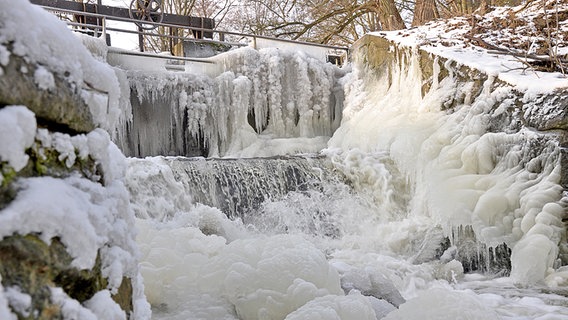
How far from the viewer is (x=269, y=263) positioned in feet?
8.19

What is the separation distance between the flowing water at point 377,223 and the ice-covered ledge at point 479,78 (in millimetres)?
96

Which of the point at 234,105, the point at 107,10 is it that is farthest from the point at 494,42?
the point at 107,10

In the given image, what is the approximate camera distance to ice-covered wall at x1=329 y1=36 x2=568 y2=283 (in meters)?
4.21

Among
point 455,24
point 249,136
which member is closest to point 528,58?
point 455,24

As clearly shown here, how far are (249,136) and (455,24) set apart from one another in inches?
164

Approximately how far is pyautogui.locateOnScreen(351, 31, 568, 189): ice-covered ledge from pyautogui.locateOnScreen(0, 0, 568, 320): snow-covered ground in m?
0.08

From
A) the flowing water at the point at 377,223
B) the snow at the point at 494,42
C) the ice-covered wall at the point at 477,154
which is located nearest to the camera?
the flowing water at the point at 377,223

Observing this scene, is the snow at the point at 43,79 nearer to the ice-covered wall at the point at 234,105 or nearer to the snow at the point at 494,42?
the snow at the point at 494,42

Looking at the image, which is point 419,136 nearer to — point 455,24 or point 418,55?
point 418,55

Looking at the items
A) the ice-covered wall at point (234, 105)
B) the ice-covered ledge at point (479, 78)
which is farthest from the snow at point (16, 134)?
the ice-covered wall at point (234, 105)

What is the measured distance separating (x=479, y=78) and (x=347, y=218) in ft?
8.12

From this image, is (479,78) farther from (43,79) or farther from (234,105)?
(43,79)

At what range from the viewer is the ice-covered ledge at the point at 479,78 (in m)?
4.71

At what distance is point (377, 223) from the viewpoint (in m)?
5.99
